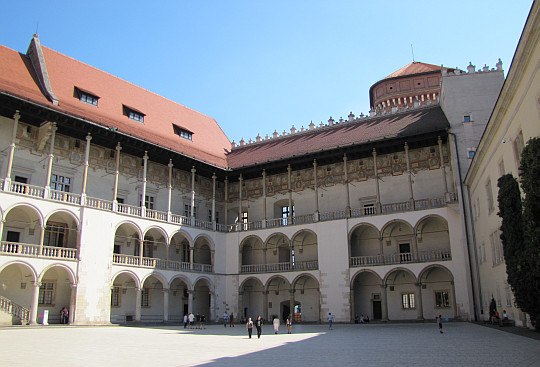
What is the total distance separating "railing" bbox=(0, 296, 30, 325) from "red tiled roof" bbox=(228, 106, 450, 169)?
16062 mm

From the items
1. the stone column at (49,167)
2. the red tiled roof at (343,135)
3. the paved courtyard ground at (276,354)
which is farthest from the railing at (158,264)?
the paved courtyard ground at (276,354)

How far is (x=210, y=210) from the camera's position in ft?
111

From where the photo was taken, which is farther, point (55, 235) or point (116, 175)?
point (116, 175)

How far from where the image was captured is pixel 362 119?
33.7 metres

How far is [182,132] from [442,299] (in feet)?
65.3

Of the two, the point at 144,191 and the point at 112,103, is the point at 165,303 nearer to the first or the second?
the point at 144,191

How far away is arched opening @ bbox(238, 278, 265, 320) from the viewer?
32750 mm

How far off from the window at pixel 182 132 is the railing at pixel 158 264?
9090mm

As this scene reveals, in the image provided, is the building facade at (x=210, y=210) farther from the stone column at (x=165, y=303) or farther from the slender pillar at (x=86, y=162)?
the stone column at (x=165, y=303)

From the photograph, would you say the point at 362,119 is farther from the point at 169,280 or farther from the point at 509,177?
the point at 509,177

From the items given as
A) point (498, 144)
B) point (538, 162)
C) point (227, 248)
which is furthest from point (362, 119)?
point (538, 162)

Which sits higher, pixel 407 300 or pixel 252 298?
pixel 252 298

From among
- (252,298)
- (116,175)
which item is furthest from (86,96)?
(252,298)

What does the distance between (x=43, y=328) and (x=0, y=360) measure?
1169 centimetres
